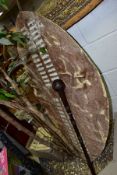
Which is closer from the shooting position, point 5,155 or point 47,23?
point 47,23

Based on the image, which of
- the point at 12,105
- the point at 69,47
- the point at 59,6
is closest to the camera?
the point at 69,47

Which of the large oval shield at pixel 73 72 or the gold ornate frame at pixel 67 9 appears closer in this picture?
the large oval shield at pixel 73 72

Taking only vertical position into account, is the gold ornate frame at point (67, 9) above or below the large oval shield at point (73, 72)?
above

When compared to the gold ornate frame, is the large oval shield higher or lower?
lower

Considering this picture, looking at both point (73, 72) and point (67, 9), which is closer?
point (73, 72)

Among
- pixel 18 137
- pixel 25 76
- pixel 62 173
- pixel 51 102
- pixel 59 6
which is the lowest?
pixel 62 173

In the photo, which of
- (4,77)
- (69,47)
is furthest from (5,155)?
(69,47)

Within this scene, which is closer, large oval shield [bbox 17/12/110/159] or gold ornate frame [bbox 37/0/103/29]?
large oval shield [bbox 17/12/110/159]

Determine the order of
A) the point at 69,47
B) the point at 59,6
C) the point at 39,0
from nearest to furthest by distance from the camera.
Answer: the point at 69,47 → the point at 59,6 → the point at 39,0

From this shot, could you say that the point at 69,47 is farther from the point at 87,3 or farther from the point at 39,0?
the point at 39,0

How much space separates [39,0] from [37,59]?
55cm

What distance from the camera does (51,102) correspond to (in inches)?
86.1

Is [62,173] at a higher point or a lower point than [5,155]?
lower

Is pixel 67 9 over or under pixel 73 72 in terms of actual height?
over
